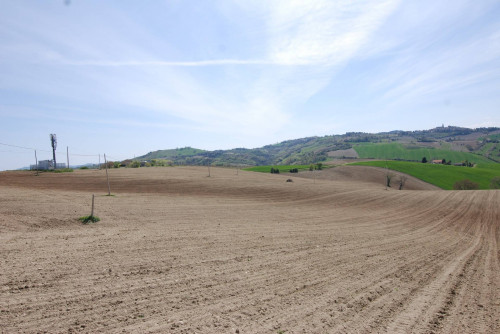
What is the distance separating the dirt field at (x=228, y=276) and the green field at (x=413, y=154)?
147 metres

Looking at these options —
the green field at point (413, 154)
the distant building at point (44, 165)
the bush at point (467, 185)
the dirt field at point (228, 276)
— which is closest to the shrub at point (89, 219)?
the dirt field at point (228, 276)

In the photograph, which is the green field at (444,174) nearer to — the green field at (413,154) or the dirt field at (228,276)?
the green field at (413,154)

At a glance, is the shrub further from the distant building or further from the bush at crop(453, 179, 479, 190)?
the bush at crop(453, 179, 479, 190)

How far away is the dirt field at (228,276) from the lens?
20.8ft

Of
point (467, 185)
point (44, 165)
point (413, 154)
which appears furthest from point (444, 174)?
point (44, 165)

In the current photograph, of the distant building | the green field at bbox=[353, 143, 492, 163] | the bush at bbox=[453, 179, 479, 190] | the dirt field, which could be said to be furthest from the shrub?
the green field at bbox=[353, 143, 492, 163]

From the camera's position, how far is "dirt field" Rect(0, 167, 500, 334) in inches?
250

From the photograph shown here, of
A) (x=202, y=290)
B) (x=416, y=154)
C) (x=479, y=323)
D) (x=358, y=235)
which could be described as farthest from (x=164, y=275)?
(x=416, y=154)

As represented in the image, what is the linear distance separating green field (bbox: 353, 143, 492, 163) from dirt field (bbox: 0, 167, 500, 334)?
483 ft

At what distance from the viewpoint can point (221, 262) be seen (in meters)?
10.1

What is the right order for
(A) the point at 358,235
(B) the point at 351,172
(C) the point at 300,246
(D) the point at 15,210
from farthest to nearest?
(B) the point at 351,172 → (A) the point at 358,235 → (D) the point at 15,210 → (C) the point at 300,246

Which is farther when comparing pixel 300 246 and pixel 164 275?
pixel 300 246

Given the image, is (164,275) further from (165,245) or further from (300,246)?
(300,246)

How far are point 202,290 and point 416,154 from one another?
17188 cm
